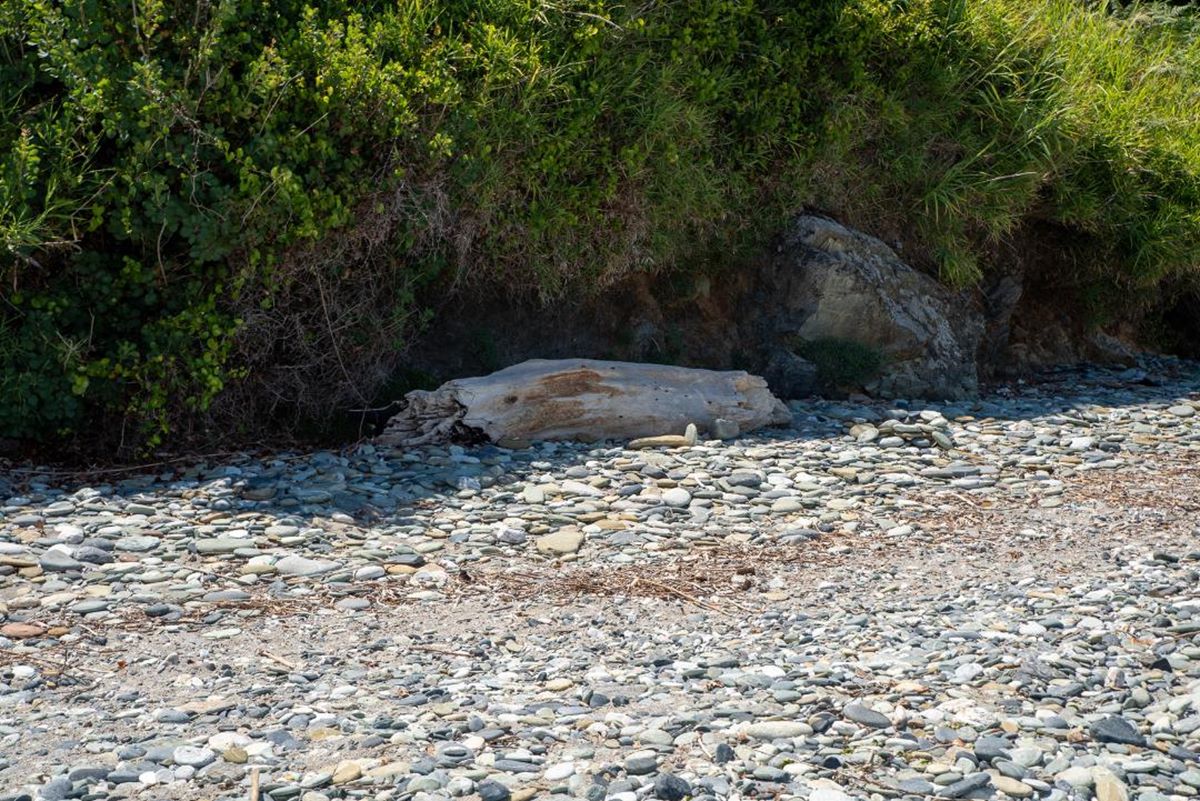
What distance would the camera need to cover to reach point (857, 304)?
8.79 metres

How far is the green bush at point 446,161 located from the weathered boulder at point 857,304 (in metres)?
0.31

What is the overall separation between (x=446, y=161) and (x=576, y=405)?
1.56 m

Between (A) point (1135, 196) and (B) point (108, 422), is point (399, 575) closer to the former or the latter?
(B) point (108, 422)

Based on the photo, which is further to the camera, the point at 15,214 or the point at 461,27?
the point at 461,27

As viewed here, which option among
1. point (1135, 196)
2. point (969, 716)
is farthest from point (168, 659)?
point (1135, 196)

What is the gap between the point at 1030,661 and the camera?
13.5ft

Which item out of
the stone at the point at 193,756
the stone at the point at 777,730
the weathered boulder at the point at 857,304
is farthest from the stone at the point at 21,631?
the weathered boulder at the point at 857,304

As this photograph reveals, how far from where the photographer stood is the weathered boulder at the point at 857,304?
28.8 feet

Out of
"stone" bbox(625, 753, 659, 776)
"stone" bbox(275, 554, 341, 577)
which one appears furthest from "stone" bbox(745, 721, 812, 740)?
"stone" bbox(275, 554, 341, 577)

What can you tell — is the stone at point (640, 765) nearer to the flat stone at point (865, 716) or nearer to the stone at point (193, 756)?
the flat stone at point (865, 716)

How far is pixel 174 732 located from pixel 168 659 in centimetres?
65

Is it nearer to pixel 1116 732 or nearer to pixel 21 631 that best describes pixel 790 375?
pixel 1116 732

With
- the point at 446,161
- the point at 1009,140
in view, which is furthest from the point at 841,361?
the point at 446,161

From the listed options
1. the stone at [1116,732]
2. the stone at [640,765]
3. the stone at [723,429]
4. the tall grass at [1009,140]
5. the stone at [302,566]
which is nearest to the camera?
the stone at [640,765]
